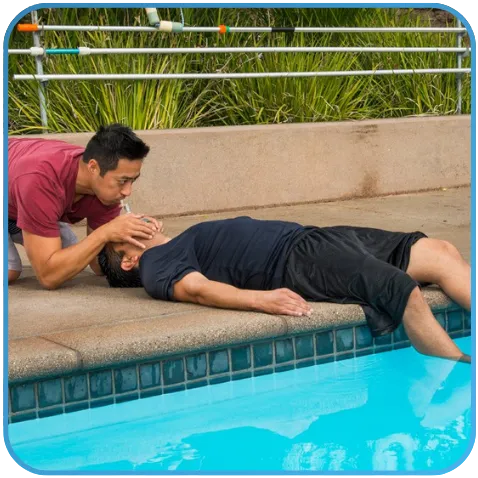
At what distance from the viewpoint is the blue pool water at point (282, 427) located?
326 centimetres

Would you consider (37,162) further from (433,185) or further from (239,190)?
(433,185)

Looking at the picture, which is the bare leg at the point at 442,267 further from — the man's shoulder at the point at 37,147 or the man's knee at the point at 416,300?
the man's shoulder at the point at 37,147

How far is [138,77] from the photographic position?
20.5ft

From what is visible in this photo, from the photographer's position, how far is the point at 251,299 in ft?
12.4

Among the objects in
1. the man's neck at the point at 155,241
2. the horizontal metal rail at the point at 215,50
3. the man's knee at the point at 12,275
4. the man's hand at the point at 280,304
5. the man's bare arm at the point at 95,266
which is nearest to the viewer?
the man's hand at the point at 280,304

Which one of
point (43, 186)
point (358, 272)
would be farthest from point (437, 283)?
point (43, 186)

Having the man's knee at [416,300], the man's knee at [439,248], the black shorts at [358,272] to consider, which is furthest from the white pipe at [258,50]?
the man's knee at [416,300]

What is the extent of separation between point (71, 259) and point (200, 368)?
30.5 inches

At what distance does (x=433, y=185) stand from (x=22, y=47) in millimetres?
3046

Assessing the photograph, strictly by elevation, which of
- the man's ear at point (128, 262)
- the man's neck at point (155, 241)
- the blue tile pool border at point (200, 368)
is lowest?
the blue tile pool border at point (200, 368)

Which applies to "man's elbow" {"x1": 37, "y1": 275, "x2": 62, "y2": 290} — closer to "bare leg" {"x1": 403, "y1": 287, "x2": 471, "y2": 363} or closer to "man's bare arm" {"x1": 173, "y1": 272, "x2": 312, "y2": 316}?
"man's bare arm" {"x1": 173, "y1": 272, "x2": 312, "y2": 316}

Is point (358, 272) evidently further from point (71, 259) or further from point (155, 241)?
point (71, 259)

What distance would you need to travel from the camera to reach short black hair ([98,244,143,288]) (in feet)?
13.8

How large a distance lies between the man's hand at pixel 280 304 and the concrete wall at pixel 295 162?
258cm
